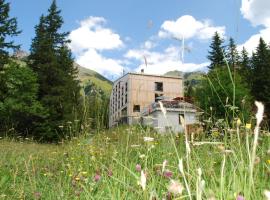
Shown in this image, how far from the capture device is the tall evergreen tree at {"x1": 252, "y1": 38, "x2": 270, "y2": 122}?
54.9 meters

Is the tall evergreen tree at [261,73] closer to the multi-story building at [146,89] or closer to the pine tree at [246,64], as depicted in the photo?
the pine tree at [246,64]

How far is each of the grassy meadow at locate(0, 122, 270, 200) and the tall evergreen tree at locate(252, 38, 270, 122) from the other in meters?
49.0

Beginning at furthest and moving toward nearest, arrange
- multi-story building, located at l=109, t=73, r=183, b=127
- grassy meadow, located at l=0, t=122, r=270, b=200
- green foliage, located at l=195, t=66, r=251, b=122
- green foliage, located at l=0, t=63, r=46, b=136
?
multi-story building, located at l=109, t=73, r=183, b=127 → green foliage, located at l=0, t=63, r=46, b=136 → green foliage, located at l=195, t=66, r=251, b=122 → grassy meadow, located at l=0, t=122, r=270, b=200

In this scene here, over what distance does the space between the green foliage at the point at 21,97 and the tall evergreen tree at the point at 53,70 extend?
4.94ft

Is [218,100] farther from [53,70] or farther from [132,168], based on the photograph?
[53,70]

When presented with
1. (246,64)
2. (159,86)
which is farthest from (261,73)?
(159,86)

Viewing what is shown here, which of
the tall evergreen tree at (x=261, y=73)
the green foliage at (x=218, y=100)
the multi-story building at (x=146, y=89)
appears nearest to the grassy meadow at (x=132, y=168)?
the green foliage at (x=218, y=100)

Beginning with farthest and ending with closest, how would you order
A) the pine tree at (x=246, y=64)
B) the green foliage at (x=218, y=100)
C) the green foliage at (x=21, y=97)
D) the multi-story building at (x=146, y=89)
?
the multi-story building at (x=146, y=89), the pine tree at (x=246, y=64), the green foliage at (x=21, y=97), the green foliage at (x=218, y=100)

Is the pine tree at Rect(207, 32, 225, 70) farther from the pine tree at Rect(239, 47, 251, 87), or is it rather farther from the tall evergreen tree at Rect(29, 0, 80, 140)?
the tall evergreen tree at Rect(29, 0, 80, 140)

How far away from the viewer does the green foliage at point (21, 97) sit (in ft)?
115

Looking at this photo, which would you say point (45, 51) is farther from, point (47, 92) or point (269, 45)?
point (269, 45)

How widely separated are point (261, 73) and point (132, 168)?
2186 inches

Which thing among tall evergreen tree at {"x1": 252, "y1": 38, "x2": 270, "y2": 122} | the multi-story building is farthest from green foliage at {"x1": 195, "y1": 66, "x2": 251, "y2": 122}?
the multi-story building

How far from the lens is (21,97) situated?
35.8 m
